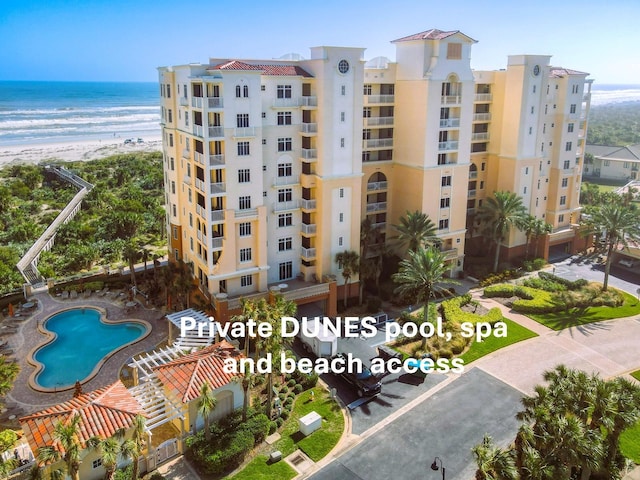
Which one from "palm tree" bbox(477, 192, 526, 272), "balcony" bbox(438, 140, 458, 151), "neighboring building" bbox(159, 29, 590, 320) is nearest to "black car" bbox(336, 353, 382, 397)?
"neighboring building" bbox(159, 29, 590, 320)

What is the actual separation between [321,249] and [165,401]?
66.1 feet

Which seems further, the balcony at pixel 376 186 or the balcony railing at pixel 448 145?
the balcony at pixel 376 186

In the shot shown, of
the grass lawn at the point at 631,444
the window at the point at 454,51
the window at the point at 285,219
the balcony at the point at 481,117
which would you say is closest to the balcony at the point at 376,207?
the window at the point at 285,219

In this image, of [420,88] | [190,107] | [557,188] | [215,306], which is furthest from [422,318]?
[557,188]

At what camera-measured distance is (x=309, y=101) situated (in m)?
44.3

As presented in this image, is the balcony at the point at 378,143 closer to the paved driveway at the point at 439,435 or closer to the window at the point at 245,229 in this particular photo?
the window at the point at 245,229

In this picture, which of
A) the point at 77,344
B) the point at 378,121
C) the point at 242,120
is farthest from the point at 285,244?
the point at 77,344

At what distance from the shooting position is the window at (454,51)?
163 ft

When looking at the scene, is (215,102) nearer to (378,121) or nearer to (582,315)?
→ (378,121)

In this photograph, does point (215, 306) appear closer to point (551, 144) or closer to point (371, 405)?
point (371, 405)

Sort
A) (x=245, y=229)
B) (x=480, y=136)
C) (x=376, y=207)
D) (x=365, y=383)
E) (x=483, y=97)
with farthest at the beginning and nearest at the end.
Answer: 1. (x=480, y=136)
2. (x=483, y=97)
3. (x=376, y=207)
4. (x=245, y=229)
5. (x=365, y=383)

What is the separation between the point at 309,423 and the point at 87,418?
39.5ft

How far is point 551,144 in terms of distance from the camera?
200ft

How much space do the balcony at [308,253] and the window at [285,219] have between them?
8.47 feet
